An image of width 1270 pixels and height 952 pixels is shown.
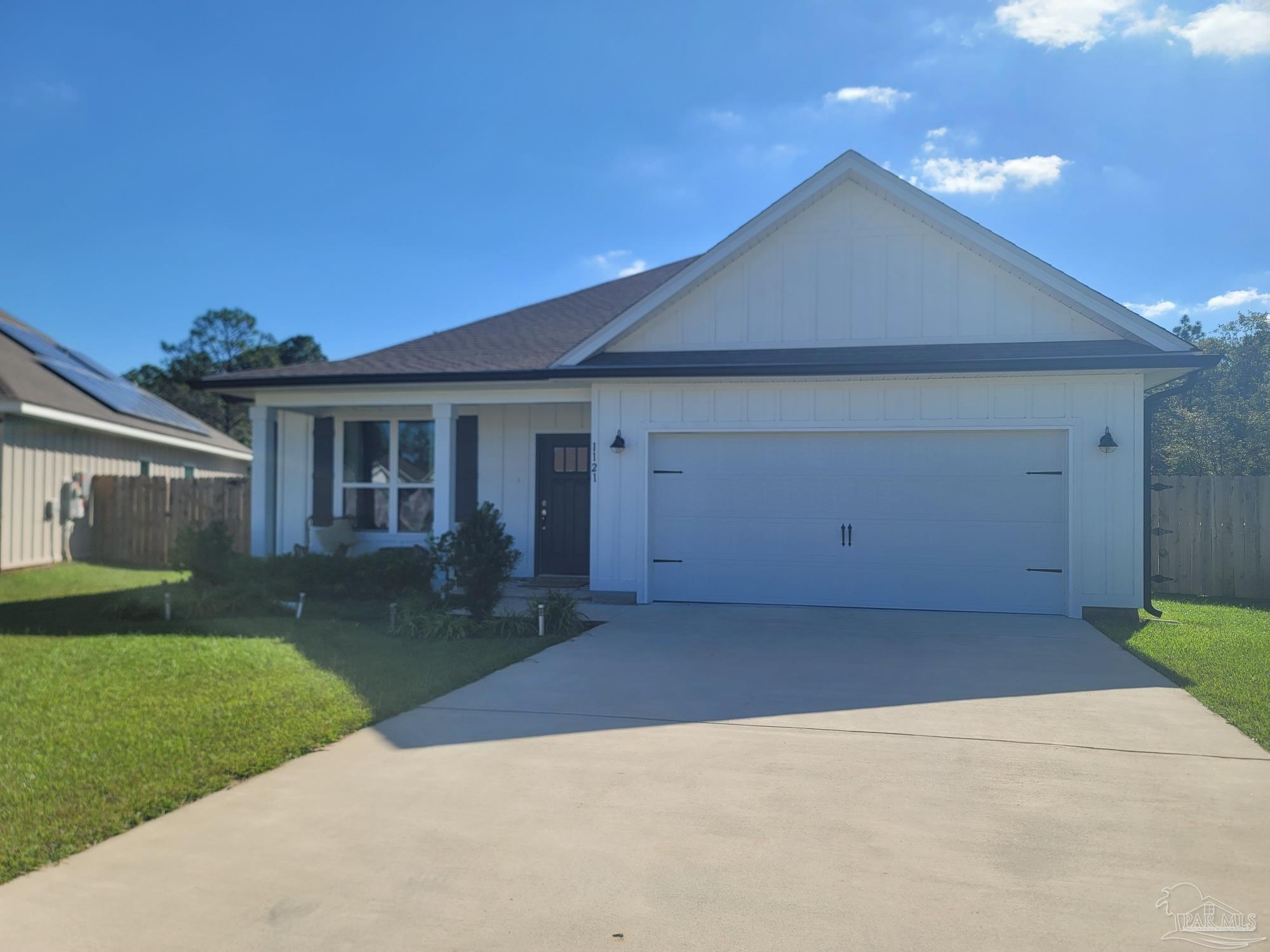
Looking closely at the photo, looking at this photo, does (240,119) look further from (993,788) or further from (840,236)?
(993,788)

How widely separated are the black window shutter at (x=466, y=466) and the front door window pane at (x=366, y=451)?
119 cm

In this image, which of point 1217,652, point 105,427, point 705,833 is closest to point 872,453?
point 1217,652

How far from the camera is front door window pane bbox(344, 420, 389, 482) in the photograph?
13852 mm

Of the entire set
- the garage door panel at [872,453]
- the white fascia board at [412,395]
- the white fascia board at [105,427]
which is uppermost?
the white fascia board at [412,395]

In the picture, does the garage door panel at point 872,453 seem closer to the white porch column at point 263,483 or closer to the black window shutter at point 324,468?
the black window shutter at point 324,468

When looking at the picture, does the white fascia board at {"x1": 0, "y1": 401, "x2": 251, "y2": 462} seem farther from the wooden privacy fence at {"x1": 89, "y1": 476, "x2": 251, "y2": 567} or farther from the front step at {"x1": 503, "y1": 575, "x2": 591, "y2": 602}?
the front step at {"x1": 503, "y1": 575, "x2": 591, "y2": 602}

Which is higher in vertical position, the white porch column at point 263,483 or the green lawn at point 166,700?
the white porch column at point 263,483

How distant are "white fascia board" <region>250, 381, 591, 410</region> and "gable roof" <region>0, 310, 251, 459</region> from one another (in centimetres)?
396

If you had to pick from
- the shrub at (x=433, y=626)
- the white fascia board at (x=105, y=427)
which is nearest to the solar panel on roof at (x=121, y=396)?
the white fascia board at (x=105, y=427)

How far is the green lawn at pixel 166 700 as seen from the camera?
4.15m

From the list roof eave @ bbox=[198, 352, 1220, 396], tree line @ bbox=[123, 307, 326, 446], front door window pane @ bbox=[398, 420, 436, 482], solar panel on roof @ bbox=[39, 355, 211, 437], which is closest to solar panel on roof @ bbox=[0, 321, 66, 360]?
solar panel on roof @ bbox=[39, 355, 211, 437]

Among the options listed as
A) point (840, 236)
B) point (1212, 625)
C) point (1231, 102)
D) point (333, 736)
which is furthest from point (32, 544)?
point (1231, 102)

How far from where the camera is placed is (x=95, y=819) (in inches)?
155

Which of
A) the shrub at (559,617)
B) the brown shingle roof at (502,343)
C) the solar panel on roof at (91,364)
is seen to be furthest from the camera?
the solar panel on roof at (91,364)
